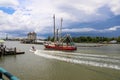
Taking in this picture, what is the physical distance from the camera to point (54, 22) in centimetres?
Result: 10175

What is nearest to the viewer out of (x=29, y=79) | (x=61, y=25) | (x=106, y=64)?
(x=29, y=79)

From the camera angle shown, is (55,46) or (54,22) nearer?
(55,46)

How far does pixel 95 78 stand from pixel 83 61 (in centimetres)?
1352

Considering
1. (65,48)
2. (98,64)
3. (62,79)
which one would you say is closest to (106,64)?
(98,64)

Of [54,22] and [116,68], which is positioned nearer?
[116,68]

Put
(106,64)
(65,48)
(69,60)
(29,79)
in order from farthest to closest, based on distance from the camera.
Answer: (65,48)
(69,60)
(106,64)
(29,79)

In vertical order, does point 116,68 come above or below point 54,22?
below

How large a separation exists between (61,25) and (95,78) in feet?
244

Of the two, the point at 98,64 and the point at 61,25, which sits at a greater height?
the point at 61,25

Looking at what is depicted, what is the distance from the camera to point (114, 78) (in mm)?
22875

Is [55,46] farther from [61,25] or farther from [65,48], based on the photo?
[61,25]

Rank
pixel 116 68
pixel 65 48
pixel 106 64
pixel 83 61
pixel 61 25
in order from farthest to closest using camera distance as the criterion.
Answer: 1. pixel 61 25
2. pixel 65 48
3. pixel 83 61
4. pixel 106 64
5. pixel 116 68

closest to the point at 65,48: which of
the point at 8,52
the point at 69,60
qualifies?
the point at 8,52

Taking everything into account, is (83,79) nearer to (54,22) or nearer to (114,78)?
(114,78)
